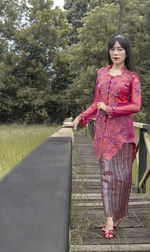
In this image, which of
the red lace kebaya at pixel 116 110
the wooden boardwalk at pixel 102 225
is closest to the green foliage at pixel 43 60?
the wooden boardwalk at pixel 102 225

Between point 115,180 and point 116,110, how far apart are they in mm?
610

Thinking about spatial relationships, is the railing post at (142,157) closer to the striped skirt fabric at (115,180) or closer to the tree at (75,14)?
the striped skirt fabric at (115,180)

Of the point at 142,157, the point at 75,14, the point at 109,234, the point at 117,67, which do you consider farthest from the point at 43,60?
the point at 109,234

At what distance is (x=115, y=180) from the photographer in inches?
102

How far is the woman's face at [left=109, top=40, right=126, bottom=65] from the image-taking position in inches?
103

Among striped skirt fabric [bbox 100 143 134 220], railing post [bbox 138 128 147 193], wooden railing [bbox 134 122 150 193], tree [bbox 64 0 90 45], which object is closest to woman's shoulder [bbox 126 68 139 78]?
striped skirt fabric [bbox 100 143 134 220]

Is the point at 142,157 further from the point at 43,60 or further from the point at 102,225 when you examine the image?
the point at 43,60

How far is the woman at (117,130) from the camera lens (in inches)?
101

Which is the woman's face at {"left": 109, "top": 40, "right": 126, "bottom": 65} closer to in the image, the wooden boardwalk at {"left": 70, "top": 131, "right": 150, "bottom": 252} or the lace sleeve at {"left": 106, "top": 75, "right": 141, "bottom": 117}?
the lace sleeve at {"left": 106, "top": 75, "right": 141, "bottom": 117}

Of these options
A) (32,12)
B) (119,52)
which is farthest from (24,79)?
(119,52)

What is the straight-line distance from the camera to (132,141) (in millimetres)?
2639

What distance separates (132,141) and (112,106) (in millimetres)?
372

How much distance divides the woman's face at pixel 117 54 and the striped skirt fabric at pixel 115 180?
0.74 metres

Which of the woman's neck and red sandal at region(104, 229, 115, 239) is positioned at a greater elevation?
the woman's neck
